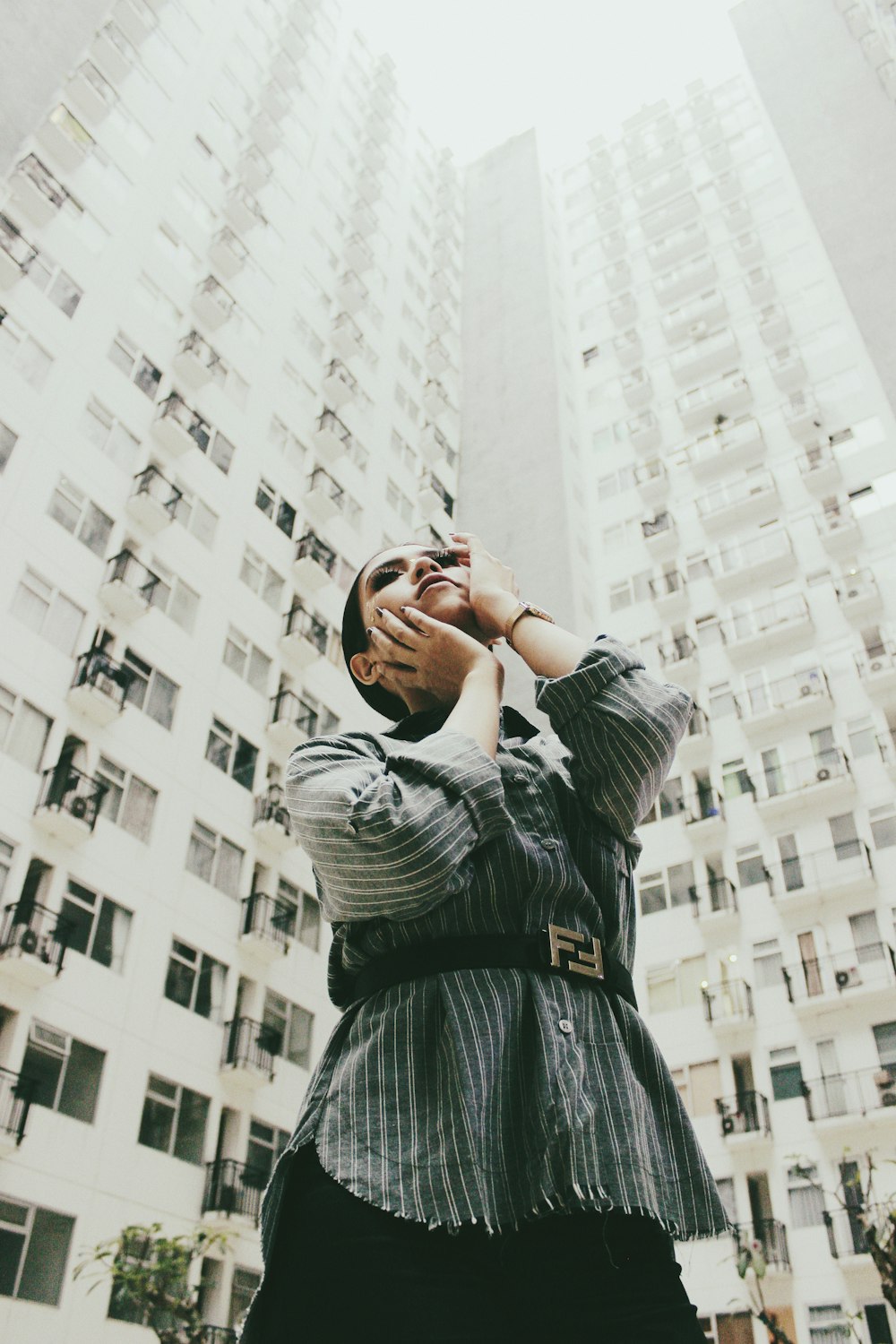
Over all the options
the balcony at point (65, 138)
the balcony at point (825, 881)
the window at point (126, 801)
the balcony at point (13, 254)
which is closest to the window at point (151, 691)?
the window at point (126, 801)

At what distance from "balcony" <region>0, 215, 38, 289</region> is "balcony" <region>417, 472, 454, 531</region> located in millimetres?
11083

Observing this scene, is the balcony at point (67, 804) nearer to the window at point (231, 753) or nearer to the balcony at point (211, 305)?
the window at point (231, 753)

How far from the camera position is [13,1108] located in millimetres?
12570

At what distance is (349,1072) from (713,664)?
78.9 feet

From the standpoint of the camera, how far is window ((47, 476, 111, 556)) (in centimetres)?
1673

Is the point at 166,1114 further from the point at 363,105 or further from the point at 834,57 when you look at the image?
the point at 363,105

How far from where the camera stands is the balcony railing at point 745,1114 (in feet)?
59.6

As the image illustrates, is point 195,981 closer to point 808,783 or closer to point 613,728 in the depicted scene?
point 808,783

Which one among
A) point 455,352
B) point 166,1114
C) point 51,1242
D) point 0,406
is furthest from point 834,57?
point 51,1242

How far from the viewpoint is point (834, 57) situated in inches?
964

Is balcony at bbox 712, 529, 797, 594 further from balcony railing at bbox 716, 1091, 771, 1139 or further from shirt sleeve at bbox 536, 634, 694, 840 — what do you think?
shirt sleeve at bbox 536, 634, 694, 840

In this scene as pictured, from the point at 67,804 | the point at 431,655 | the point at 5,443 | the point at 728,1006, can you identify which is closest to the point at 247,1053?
the point at 67,804

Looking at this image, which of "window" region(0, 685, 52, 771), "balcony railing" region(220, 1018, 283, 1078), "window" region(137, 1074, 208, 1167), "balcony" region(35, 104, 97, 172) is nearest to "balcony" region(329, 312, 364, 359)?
"balcony" region(35, 104, 97, 172)

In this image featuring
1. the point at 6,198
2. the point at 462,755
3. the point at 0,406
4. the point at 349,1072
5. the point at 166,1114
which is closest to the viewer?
the point at 349,1072
